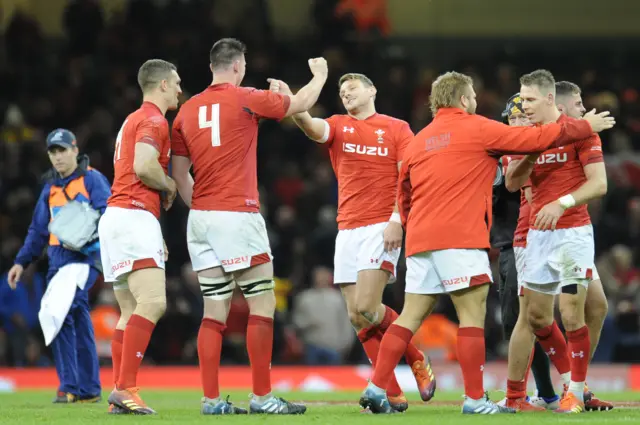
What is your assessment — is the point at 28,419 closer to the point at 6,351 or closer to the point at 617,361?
the point at 6,351

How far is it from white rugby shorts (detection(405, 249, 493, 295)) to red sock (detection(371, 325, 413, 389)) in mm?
324

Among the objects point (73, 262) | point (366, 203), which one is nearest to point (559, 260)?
point (366, 203)

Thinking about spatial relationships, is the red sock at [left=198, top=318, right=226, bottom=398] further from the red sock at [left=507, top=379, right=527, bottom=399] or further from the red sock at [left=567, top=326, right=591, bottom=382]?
the red sock at [left=567, top=326, right=591, bottom=382]

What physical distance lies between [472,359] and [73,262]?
14.8ft

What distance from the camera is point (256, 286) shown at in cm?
851

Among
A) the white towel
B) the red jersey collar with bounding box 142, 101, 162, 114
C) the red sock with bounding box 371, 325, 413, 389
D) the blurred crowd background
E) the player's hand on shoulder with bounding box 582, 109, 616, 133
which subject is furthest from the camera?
the blurred crowd background

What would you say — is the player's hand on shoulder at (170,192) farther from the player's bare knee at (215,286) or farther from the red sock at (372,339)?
the red sock at (372,339)

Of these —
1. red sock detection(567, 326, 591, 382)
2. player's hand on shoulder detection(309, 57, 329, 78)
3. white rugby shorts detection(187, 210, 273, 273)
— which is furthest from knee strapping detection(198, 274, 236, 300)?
red sock detection(567, 326, 591, 382)

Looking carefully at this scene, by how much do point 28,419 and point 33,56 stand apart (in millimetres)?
12630

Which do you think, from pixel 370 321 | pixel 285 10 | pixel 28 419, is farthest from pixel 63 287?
pixel 285 10

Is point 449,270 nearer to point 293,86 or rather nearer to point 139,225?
point 139,225

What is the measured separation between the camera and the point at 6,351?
52.7 feet

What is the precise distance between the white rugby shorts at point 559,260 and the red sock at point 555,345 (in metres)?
0.34

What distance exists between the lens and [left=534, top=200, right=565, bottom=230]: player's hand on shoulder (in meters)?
8.09
